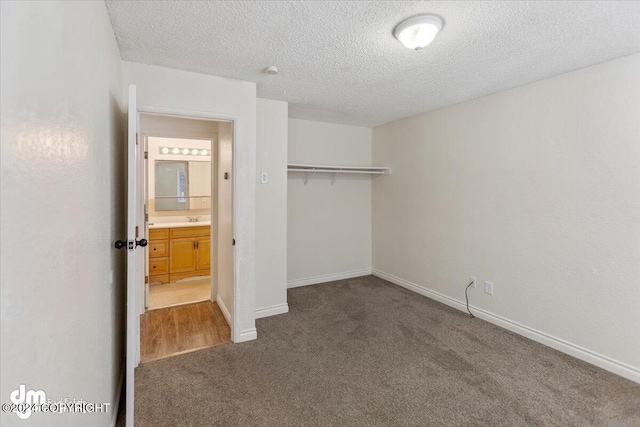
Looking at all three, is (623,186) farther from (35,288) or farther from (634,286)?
(35,288)

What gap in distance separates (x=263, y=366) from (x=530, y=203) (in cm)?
287

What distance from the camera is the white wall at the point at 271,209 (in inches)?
131

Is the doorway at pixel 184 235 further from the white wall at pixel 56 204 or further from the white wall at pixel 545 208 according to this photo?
the white wall at pixel 545 208

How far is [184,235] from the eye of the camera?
4617 mm

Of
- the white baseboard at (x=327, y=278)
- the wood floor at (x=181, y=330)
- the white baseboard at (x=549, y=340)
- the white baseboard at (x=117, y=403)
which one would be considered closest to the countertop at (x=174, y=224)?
the wood floor at (x=181, y=330)

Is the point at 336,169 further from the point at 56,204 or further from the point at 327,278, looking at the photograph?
the point at 56,204

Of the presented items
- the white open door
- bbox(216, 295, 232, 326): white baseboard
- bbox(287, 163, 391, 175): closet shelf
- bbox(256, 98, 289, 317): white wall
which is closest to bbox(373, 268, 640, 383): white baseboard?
bbox(287, 163, 391, 175): closet shelf

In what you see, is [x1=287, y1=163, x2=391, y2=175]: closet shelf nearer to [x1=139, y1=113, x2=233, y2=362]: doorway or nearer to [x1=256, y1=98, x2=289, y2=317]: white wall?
[x1=256, y1=98, x2=289, y2=317]: white wall

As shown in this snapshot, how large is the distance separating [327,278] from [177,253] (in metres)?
2.34

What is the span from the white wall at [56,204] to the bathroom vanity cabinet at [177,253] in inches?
115

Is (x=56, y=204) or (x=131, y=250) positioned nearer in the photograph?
(x=56, y=204)

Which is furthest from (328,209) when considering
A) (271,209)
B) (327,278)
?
(271,209)

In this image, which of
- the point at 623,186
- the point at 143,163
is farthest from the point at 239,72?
the point at 623,186

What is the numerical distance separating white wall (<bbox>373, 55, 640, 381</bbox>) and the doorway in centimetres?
259
